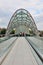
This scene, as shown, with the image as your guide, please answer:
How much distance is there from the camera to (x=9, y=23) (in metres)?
84.9

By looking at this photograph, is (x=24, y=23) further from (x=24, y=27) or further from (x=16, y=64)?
(x=16, y=64)

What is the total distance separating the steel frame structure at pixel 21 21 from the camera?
8286 cm

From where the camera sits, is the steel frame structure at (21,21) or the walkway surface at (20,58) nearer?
the walkway surface at (20,58)

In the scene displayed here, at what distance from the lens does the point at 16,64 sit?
848cm

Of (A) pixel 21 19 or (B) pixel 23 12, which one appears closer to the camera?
(B) pixel 23 12

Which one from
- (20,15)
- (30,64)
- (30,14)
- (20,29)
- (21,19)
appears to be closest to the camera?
(30,64)

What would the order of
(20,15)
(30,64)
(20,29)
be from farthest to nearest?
(20,29), (20,15), (30,64)

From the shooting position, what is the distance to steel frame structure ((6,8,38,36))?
272ft

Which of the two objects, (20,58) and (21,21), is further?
(21,21)

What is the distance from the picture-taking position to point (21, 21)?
333 ft

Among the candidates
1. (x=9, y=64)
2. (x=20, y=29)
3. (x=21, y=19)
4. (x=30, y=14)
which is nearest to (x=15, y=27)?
(x=20, y=29)

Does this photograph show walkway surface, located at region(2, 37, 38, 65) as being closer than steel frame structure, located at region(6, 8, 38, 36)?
Yes

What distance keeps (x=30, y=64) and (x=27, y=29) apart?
313ft

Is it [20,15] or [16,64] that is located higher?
[20,15]
